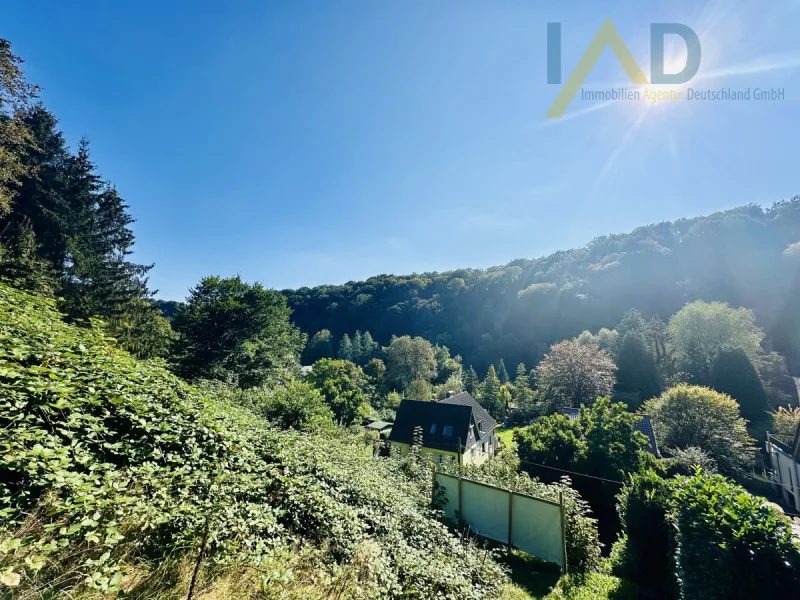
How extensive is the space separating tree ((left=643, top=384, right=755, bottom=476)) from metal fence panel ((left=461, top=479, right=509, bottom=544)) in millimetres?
14447

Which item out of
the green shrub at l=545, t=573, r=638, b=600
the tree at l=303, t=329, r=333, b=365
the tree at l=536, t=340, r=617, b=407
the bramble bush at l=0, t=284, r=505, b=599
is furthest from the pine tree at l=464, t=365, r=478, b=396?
the bramble bush at l=0, t=284, r=505, b=599

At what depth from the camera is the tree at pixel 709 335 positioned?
2894 centimetres

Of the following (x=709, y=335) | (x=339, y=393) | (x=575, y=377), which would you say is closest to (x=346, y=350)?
(x=339, y=393)

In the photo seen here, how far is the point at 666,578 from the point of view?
20.2ft

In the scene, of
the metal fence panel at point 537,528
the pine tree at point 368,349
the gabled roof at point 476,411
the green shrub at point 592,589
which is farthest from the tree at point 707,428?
the pine tree at point 368,349

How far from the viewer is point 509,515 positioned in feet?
24.5

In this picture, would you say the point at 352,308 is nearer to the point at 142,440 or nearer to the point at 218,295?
Result: the point at 218,295

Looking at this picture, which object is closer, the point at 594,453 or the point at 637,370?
the point at 594,453

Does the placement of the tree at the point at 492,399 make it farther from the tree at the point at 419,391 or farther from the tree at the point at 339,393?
the tree at the point at 339,393

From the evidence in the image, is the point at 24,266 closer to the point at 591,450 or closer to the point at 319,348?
the point at 591,450

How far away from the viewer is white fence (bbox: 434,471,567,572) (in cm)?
704

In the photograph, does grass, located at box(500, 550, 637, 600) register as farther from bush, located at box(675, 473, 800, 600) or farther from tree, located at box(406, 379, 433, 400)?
tree, located at box(406, 379, 433, 400)

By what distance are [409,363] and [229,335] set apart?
25.6m

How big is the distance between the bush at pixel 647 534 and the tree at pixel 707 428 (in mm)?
12636
